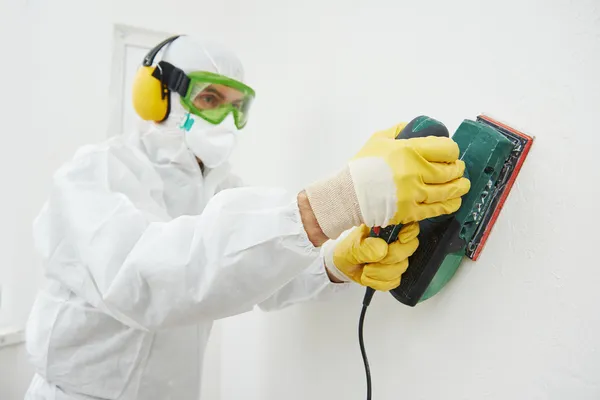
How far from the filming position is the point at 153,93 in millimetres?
1159

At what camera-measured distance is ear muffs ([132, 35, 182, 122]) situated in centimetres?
116

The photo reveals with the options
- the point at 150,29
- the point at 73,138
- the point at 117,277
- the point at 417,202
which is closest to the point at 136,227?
the point at 117,277

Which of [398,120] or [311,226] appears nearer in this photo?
[311,226]

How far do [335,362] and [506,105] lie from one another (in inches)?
28.4

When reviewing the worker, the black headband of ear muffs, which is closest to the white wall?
the worker

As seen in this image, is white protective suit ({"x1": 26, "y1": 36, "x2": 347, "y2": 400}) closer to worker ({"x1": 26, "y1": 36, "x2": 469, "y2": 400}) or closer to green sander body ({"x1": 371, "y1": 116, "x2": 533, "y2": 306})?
worker ({"x1": 26, "y1": 36, "x2": 469, "y2": 400})

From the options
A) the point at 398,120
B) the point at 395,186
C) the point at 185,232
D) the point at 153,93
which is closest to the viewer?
the point at 395,186

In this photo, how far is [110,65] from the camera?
1784 mm

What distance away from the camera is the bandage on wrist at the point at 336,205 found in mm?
645

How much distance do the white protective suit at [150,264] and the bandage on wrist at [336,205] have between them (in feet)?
0.15

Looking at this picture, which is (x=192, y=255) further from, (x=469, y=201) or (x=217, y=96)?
(x=217, y=96)

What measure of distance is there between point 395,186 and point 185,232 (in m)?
0.37

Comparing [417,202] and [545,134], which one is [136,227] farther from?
[545,134]

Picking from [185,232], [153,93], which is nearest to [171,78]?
[153,93]
